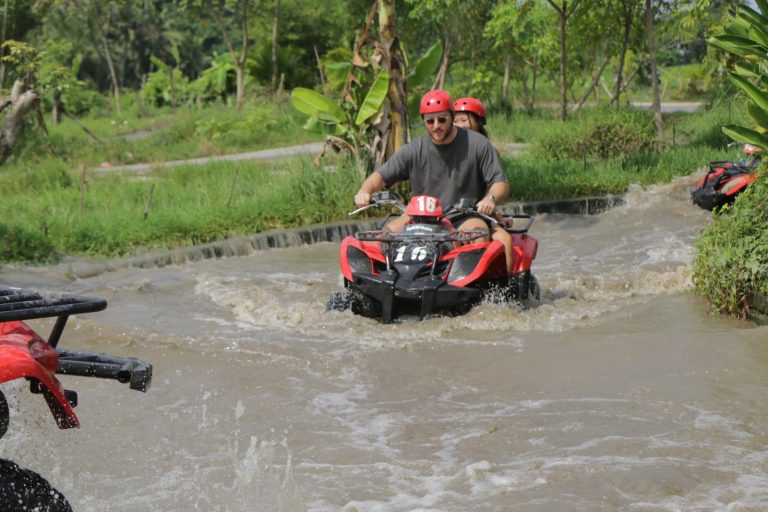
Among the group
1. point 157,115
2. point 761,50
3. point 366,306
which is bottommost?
point 157,115

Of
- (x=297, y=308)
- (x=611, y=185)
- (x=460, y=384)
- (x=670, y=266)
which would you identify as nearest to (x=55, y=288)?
(x=297, y=308)

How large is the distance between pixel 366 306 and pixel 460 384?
6.23ft

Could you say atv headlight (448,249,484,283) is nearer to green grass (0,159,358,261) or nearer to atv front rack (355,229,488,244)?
atv front rack (355,229,488,244)

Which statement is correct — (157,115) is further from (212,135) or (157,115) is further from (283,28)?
(212,135)

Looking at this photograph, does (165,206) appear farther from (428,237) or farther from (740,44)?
(740,44)

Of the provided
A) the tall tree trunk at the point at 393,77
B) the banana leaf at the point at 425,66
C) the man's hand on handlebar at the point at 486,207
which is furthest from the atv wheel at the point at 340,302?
the banana leaf at the point at 425,66

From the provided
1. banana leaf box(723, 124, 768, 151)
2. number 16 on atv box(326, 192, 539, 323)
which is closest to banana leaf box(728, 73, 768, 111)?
banana leaf box(723, 124, 768, 151)

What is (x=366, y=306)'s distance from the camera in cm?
890

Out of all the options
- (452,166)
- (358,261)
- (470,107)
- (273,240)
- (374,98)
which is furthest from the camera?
(374,98)

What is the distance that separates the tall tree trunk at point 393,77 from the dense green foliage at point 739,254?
23.1 ft

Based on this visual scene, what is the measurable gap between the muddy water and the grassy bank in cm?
222

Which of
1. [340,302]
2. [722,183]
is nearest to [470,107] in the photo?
[340,302]

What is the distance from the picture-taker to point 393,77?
15.1 m

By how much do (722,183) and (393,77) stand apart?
4459 millimetres
